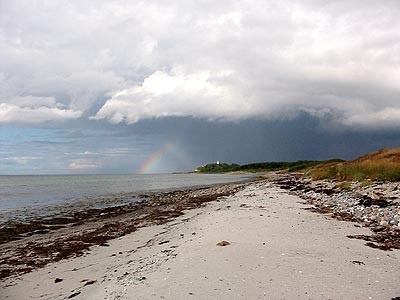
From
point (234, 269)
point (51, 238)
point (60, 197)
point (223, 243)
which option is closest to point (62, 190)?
point (60, 197)

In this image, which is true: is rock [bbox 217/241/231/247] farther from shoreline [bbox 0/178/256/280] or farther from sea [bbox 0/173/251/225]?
sea [bbox 0/173/251/225]

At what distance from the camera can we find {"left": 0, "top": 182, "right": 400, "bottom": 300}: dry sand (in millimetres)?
5938

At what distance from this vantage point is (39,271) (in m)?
9.80

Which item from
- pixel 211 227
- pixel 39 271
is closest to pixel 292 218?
pixel 211 227

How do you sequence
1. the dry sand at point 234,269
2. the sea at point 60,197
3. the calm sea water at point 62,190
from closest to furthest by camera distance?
1. the dry sand at point 234,269
2. the sea at point 60,197
3. the calm sea water at point 62,190

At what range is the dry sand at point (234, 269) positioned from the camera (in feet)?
19.5

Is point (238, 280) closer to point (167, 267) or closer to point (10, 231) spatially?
point (167, 267)

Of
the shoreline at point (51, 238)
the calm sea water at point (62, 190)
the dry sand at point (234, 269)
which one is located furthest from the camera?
the calm sea water at point (62, 190)

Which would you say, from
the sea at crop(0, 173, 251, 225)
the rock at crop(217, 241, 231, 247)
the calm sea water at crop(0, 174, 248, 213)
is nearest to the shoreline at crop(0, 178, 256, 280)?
the sea at crop(0, 173, 251, 225)

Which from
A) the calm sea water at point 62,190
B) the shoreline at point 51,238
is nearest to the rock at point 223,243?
the shoreline at point 51,238

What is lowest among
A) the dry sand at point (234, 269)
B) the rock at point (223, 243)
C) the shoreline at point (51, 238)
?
the shoreline at point (51, 238)

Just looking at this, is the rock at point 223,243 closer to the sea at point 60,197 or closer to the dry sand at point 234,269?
the dry sand at point 234,269

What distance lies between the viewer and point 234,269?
271 inches

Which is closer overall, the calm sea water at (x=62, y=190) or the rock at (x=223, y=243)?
the rock at (x=223, y=243)
